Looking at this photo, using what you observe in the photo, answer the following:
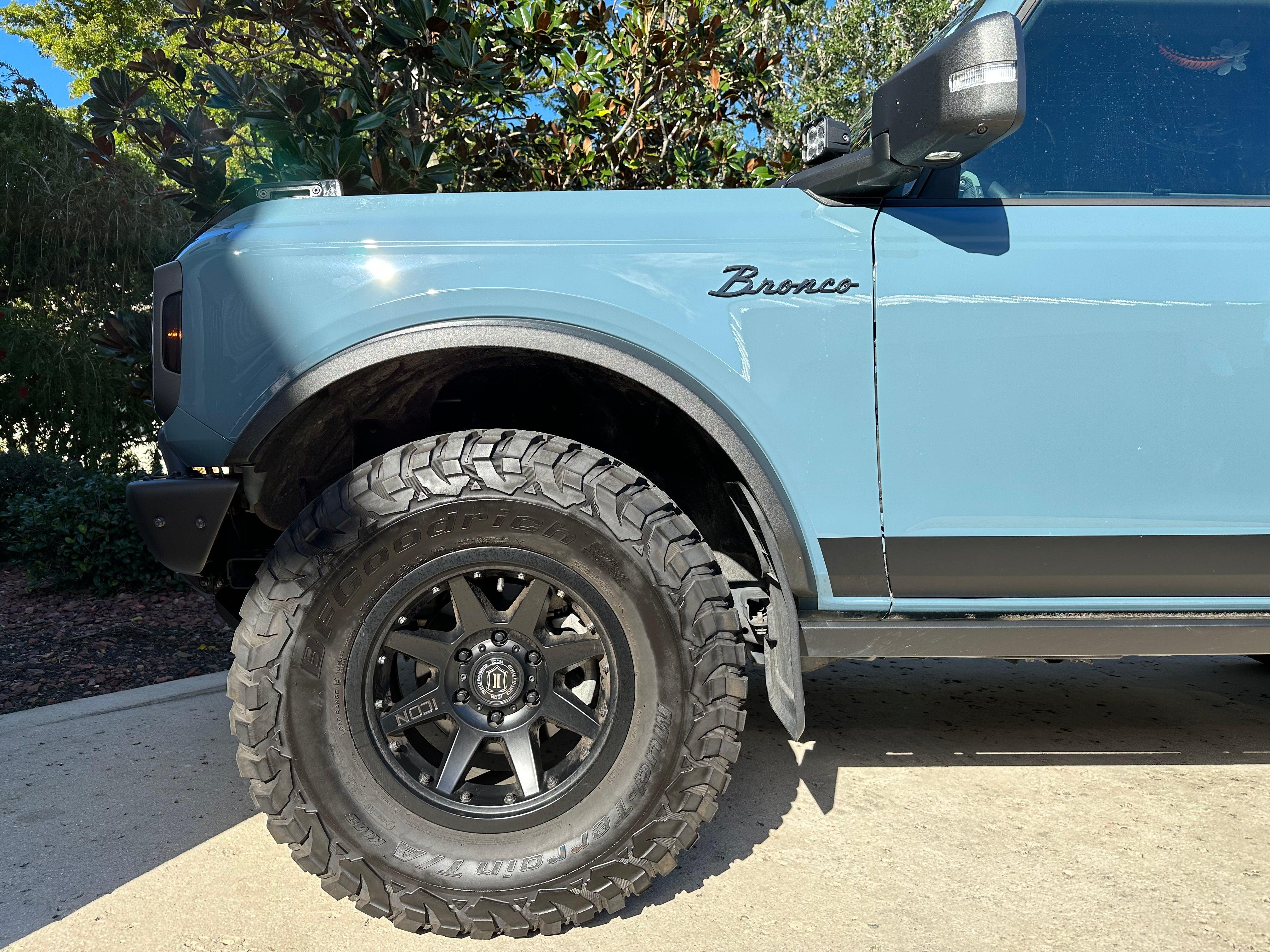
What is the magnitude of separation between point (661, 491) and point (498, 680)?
558 millimetres

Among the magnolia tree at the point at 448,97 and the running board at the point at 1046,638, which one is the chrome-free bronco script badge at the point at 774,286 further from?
the magnolia tree at the point at 448,97

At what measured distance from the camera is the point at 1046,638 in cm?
199

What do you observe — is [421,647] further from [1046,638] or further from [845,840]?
[1046,638]

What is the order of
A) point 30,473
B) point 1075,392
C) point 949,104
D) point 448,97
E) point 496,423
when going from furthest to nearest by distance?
point 30,473 < point 448,97 < point 496,423 < point 1075,392 < point 949,104

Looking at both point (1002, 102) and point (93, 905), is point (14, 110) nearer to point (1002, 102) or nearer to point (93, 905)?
point (93, 905)

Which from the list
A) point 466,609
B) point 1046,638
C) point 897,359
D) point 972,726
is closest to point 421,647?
→ point 466,609

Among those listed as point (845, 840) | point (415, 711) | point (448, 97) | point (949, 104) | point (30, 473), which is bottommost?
point (845, 840)

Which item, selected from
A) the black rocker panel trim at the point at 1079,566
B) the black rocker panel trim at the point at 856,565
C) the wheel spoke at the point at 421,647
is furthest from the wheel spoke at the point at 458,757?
the black rocker panel trim at the point at 1079,566

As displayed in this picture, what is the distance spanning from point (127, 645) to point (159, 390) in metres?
2.79

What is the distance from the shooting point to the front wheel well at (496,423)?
2.08m

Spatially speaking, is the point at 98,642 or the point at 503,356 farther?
the point at 98,642

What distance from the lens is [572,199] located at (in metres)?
2.06

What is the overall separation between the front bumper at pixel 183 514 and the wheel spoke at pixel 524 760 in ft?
2.64

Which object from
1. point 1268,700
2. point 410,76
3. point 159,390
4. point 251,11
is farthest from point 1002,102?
point 251,11
